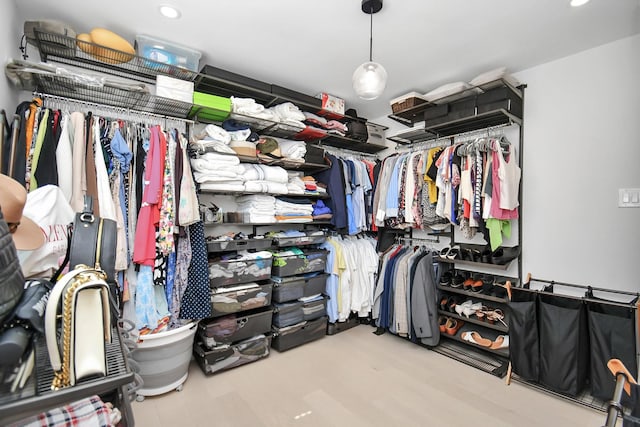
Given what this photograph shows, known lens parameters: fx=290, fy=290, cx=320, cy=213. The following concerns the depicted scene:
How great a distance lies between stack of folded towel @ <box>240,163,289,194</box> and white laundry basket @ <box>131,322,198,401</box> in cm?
119

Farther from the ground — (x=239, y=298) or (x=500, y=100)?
(x=500, y=100)

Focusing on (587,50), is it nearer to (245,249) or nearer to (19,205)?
(245,249)

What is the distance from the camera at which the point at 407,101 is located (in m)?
2.79

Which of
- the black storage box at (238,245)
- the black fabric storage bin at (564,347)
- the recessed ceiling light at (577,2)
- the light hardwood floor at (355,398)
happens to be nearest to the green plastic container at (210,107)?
the black storage box at (238,245)

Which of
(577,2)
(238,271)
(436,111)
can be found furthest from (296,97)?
(577,2)

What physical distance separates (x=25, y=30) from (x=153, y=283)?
1713 millimetres

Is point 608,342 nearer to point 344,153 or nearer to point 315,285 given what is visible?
point 315,285

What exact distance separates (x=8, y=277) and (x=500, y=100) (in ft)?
9.53

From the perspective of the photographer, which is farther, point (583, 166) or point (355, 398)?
point (583, 166)

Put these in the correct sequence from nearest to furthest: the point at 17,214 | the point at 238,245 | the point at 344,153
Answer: the point at 17,214 < the point at 238,245 < the point at 344,153

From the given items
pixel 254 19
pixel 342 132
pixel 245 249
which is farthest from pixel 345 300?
pixel 254 19

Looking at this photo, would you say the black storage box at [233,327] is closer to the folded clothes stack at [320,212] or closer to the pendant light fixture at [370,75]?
the folded clothes stack at [320,212]

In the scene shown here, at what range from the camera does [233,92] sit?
8.54ft

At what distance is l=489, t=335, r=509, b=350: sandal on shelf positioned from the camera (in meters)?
2.41
